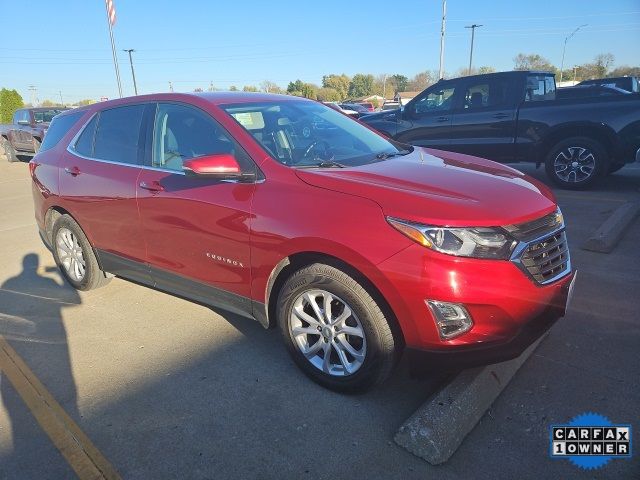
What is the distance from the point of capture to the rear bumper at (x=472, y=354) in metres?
2.34

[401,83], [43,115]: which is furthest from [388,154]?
[401,83]

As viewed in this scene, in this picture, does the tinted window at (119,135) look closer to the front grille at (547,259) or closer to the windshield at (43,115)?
the front grille at (547,259)

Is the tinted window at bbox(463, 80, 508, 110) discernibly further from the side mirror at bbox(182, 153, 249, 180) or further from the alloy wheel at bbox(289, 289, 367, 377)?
the alloy wheel at bbox(289, 289, 367, 377)

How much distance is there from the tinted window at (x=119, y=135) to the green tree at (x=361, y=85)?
96074 millimetres

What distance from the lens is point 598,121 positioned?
7.14 meters

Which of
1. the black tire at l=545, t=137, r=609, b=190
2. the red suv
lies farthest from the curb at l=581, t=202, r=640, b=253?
the red suv

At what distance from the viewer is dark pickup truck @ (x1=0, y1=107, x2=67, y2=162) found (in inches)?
580

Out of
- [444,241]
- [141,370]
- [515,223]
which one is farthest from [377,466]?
[141,370]

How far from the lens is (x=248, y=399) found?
2760 millimetres

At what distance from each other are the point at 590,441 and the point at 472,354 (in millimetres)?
718

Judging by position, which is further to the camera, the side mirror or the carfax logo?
the side mirror

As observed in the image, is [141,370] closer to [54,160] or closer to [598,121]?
[54,160]

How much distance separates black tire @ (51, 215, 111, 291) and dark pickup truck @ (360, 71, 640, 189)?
6.40m

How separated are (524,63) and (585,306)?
3111 inches
